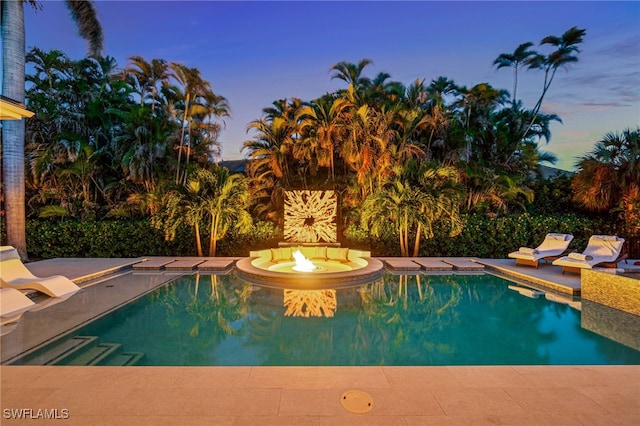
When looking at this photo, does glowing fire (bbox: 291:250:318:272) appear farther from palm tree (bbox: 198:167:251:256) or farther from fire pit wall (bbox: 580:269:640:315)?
fire pit wall (bbox: 580:269:640:315)

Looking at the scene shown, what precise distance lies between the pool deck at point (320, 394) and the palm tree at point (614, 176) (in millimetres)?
10533

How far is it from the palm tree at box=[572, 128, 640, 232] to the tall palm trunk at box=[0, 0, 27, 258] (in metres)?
19.3

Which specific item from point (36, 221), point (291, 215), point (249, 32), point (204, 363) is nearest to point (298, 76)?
point (249, 32)

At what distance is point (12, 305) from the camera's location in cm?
596

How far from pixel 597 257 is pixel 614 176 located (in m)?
4.71

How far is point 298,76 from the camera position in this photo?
16.1 meters

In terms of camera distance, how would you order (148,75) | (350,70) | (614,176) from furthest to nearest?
(350,70) < (148,75) < (614,176)

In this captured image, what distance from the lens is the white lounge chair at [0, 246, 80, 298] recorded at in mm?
6910

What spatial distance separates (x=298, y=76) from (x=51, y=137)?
416 inches

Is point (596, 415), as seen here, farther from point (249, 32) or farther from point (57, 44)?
point (57, 44)

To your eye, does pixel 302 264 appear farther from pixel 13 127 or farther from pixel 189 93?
pixel 13 127

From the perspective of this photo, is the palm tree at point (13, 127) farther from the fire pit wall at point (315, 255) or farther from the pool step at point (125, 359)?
the pool step at point (125, 359)

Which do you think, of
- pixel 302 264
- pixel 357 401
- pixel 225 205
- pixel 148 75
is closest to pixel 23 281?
pixel 225 205

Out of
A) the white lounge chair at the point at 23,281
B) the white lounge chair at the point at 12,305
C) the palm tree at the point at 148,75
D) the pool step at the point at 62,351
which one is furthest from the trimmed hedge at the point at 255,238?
the pool step at the point at 62,351
